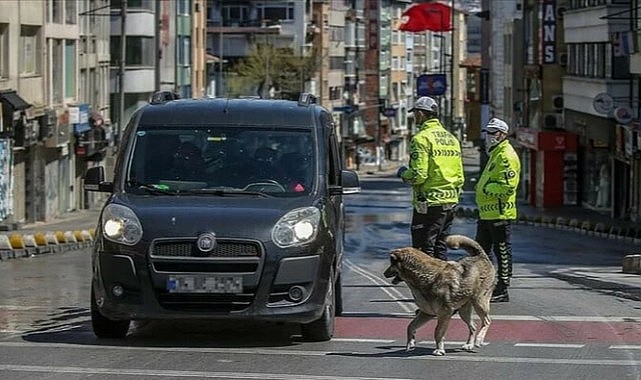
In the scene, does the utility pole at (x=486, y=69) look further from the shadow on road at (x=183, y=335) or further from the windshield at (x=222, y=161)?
the windshield at (x=222, y=161)

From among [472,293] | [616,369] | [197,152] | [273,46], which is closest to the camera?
[616,369]

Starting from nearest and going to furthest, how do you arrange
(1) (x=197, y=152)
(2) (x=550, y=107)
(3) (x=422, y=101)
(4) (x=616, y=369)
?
(4) (x=616, y=369) < (1) (x=197, y=152) < (3) (x=422, y=101) < (2) (x=550, y=107)

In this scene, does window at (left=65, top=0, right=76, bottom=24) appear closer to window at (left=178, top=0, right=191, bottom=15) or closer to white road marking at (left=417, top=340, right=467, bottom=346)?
window at (left=178, top=0, right=191, bottom=15)

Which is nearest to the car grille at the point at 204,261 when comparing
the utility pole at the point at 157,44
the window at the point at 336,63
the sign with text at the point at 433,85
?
the utility pole at the point at 157,44

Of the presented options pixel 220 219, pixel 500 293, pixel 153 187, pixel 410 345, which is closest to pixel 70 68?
pixel 500 293

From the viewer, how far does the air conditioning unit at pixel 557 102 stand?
6056 centimetres

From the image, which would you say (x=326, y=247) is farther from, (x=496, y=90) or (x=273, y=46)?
(x=273, y=46)

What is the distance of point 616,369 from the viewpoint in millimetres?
10156

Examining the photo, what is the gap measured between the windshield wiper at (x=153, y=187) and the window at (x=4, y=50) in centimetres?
3291

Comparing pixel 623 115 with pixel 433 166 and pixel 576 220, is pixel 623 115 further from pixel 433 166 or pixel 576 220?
pixel 433 166

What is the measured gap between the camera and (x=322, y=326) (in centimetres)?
1138

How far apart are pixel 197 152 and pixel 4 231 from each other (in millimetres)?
31574

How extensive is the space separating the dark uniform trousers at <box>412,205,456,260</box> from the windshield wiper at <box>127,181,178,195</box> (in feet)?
9.11

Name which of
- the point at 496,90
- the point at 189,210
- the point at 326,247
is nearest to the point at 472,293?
the point at 326,247
